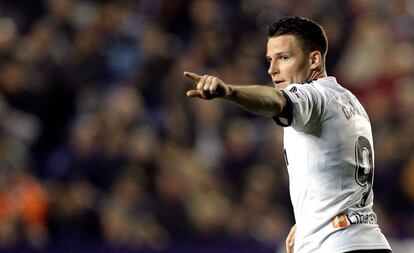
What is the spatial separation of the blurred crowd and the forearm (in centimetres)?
446

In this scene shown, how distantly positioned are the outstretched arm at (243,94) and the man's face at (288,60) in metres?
0.50

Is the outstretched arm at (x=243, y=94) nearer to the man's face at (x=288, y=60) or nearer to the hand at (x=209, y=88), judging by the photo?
the hand at (x=209, y=88)

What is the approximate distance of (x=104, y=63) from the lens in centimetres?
1023

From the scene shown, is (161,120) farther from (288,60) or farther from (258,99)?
(258,99)

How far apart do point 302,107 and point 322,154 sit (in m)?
0.38

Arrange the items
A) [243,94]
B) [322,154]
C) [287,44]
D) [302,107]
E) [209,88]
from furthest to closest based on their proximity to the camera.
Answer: [287,44], [322,154], [302,107], [243,94], [209,88]

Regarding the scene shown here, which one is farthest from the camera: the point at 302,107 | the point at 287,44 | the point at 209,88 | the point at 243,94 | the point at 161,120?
the point at 161,120

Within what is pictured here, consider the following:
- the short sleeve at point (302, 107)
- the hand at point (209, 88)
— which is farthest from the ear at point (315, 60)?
the hand at point (209, 88)

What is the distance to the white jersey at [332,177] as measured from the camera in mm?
4383

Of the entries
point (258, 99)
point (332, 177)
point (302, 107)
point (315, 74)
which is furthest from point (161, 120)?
point (258, 99)

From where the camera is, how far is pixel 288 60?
454 centimetres

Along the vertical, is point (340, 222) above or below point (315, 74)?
below

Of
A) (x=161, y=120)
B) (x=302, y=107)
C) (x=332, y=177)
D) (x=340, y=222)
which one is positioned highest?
(x=161, y=120)

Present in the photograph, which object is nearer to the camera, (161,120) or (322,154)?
(322,154)
